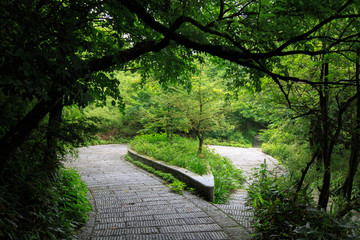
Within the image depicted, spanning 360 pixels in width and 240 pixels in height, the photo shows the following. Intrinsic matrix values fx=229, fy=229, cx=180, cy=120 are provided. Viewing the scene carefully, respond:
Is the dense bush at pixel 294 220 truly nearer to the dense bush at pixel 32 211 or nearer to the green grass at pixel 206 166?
the green grass at pixel 206 166

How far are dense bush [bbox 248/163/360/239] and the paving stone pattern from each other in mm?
401

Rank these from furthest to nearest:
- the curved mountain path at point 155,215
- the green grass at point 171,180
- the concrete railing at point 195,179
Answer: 1. the green grass at point 171,180
2. the concrete railing at point 195,179
3. the curved mountain path at point 155,215

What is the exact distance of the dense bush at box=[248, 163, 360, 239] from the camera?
8.36 ft

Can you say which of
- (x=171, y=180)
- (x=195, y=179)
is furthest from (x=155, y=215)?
(x=171, y=180)

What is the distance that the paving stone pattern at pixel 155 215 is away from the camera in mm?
3334

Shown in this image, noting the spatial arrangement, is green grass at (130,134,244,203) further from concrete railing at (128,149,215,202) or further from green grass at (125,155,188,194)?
green grass at (125,155,188,194)

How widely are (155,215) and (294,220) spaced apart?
2.22 metres

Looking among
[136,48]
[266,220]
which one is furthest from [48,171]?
[266,220]

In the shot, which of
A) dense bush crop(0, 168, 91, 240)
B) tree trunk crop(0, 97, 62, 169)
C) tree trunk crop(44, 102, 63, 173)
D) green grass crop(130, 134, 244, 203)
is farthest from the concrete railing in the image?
tree trunk crop(0, 97, 62, 169)

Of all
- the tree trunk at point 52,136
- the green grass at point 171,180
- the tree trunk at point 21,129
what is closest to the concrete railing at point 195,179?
the green grass at point 171,180

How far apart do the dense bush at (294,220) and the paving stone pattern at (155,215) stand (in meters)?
0.40

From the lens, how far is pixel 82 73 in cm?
238

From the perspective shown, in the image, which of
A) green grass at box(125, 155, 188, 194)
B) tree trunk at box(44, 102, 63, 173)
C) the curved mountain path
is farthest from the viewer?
green grass at box(125, 155, 188, 194)

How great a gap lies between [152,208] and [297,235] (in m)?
2.55
